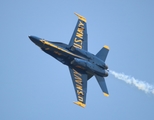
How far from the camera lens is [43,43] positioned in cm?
10700

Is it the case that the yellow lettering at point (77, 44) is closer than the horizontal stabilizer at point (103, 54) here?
Yes

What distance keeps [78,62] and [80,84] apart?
511 cm

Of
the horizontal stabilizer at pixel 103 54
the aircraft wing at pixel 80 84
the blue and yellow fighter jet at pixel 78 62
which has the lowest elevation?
→ the aircraft wing at pixel 80 84


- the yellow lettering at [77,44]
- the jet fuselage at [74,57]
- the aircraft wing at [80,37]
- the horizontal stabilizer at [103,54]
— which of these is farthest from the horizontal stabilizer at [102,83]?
the yellow lettering at [77,44]

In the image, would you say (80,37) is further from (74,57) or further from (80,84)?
(80,84)

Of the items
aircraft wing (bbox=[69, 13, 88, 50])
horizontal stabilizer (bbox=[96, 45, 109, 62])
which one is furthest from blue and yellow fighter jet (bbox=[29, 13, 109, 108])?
horizontal stabilizer (bbox=[96, 45, 109, 62])

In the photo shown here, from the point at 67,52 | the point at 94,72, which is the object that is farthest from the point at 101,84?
the point at 67,52

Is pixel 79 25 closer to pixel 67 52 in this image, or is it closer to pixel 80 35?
pixel 80 35

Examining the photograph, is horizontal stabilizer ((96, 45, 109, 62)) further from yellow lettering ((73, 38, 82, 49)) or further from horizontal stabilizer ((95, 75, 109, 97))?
horizontal stabilizer ((95, 75, 109, 97))

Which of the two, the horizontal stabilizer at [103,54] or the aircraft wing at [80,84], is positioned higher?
the horizontal stabilizer at [103,54]

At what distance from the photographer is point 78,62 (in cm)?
10806

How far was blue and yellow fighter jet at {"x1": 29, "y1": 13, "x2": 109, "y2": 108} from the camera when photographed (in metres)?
108

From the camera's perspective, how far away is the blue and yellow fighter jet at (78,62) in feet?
353

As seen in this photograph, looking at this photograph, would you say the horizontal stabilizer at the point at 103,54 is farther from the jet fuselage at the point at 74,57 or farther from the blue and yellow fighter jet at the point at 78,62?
the jet fuselage at the point at 74,57
